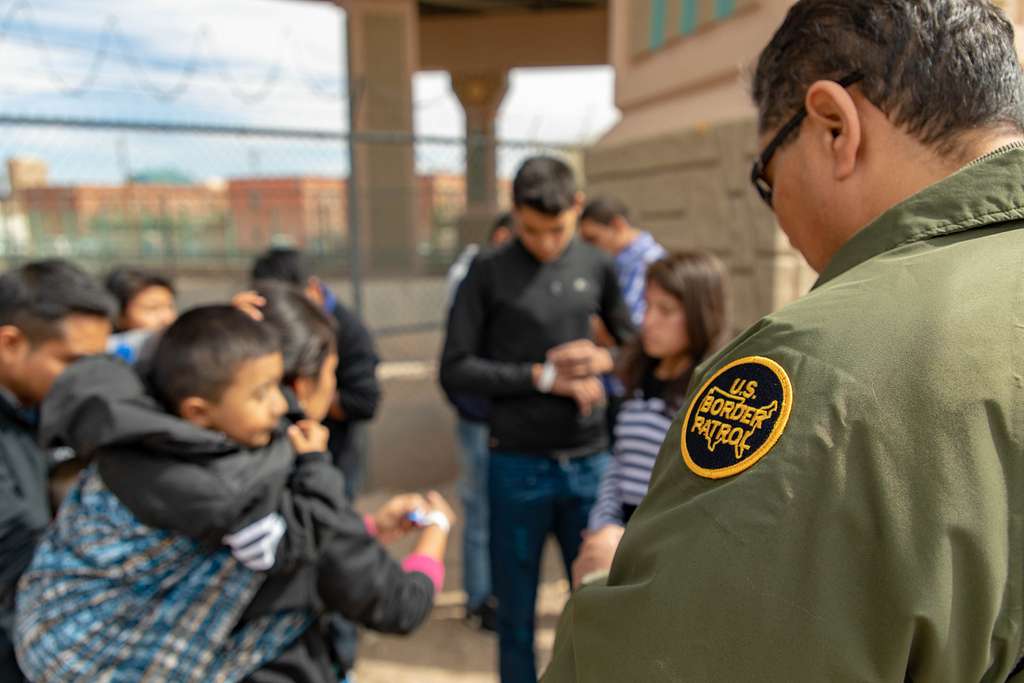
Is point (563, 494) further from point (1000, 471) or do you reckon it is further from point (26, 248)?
point (26, 248)

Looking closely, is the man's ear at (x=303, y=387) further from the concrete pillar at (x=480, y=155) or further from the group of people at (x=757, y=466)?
the concrete pillar at (x=480, y=155)

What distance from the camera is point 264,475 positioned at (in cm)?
145

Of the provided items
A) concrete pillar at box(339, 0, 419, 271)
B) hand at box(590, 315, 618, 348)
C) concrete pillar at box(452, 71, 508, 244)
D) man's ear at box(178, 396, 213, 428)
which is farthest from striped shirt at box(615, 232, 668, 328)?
concrete pillar at box(339, 0, 419, 271)

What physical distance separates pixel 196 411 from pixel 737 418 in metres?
1.14

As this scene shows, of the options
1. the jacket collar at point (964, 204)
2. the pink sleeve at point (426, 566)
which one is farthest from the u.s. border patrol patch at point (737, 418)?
the pink sleeve at point (426, 566)

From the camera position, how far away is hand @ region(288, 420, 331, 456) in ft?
5.30

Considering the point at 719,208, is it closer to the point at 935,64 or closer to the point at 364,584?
the point at 364,584

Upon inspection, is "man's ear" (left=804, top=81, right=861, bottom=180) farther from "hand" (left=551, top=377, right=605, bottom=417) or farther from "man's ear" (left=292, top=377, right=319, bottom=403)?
"hand" (left=551, top=377, right=605, bottom=417)

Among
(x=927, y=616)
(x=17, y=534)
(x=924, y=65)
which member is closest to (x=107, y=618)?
(x=17, y=534)

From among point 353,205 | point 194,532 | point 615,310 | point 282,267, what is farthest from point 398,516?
point 353,205

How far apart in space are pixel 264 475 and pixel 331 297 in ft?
5.58

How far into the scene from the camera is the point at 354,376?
2836 millimetres

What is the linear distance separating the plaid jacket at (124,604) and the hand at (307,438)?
28 cm

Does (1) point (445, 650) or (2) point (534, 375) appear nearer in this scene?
(2) point (534, 375)
